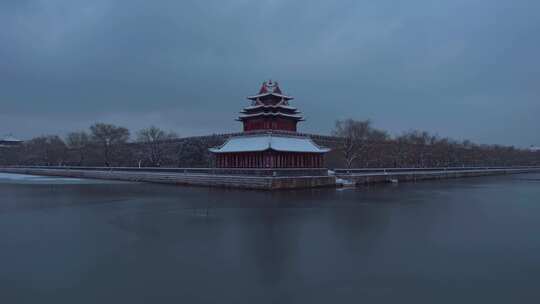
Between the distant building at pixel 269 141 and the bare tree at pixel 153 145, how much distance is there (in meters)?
17.9

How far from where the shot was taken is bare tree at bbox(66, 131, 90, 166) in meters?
71.0

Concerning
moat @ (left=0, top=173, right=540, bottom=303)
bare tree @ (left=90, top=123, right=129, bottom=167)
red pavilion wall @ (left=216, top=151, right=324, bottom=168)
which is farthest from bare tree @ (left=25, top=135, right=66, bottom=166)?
moat @ (left=0, top=173, right=540, bottom=303)

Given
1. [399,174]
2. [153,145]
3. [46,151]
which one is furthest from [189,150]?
[46,151]

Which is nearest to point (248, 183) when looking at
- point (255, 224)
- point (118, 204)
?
point (118, 204)

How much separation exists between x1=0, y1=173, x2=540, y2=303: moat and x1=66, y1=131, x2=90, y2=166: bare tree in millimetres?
52472

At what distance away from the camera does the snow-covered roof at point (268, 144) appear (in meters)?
41.8

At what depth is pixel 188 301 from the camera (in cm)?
862

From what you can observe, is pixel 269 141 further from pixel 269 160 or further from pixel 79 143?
pixel 79 143

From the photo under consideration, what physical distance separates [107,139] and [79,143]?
14043 mm

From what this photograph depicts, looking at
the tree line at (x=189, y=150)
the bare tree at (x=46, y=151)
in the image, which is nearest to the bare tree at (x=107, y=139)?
the tree line at (x=189, y=150)

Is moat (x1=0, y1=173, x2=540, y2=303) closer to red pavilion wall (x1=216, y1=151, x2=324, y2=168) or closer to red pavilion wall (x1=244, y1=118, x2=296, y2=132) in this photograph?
red pavilion wall (x1=216, y1=151, x2=324, y2=168)

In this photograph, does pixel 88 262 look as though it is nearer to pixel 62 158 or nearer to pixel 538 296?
pixel 538 296

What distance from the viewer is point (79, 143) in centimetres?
7806

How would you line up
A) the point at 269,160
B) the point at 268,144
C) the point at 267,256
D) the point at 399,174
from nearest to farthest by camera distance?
1. the point at 267,256
2. the point at 269,160
3. the point at 268,144
4. the point at 399,174
